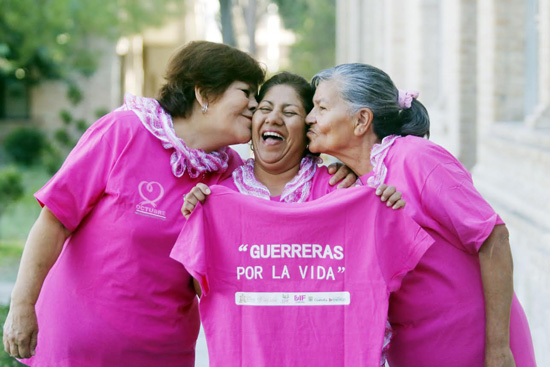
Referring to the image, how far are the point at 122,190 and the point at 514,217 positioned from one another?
3.83 meters

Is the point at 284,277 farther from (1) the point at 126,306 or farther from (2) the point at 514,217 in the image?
(2) the point at 514,217

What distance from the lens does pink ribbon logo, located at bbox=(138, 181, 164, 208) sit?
3.31m

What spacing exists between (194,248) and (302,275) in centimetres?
41

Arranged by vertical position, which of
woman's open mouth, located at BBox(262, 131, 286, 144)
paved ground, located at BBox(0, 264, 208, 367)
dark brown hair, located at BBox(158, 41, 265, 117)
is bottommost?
paved ground, located at BBox(0, 264, 208, 367)

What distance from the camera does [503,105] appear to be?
801 cm

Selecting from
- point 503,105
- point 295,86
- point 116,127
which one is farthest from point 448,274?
point 503,105

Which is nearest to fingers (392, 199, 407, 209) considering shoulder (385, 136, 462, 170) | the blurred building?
shoulder (385, 136, 462, 170)

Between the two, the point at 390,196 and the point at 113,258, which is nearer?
the point at 390,196

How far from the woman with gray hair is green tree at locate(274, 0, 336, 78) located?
Answer: 31297 millimetres

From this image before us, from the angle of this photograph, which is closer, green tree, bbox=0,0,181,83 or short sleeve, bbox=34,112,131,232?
short sleeve, bbox=34,112,131,232

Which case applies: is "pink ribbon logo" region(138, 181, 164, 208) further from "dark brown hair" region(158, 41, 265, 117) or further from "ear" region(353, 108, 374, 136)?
"ear" region(353, 108, 374, 136)

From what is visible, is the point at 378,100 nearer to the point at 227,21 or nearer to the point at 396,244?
the point at 396,244

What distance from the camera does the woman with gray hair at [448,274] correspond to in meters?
2.98

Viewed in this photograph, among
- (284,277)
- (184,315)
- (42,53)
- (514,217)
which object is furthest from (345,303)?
(42,53)
